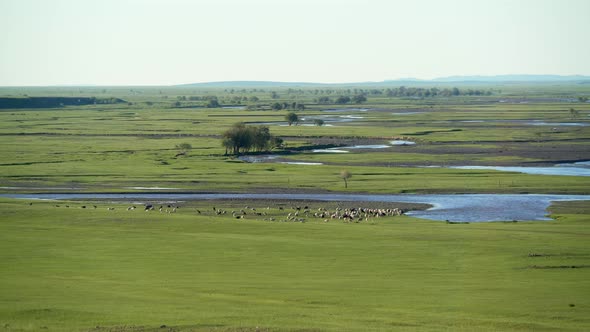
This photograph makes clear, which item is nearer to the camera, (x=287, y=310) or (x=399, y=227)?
(x=287, y=310)

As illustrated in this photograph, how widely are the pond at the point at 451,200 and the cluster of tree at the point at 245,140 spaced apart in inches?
1205

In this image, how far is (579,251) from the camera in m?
37.0

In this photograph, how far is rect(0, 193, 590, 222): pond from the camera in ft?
174

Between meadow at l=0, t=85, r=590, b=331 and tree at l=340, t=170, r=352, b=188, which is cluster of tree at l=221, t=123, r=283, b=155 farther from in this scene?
tree at l=340, t=170, r=352, b=188

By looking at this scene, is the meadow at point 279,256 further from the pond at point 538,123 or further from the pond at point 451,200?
the pond at point 538,123

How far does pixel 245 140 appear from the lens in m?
95.9

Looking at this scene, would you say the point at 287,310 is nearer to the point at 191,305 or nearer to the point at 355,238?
the point at 191,305

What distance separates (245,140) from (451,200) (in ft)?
131

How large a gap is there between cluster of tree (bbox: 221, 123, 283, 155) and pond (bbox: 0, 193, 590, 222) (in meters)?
30.6

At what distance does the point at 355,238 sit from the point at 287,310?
54.3 ft

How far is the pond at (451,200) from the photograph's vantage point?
174 feet

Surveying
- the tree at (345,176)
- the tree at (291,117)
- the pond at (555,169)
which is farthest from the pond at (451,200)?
the tree at (291,117)

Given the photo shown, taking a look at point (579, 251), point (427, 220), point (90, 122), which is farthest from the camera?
point (90, 122)

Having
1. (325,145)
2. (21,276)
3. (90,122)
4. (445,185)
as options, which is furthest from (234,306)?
(90,122)
